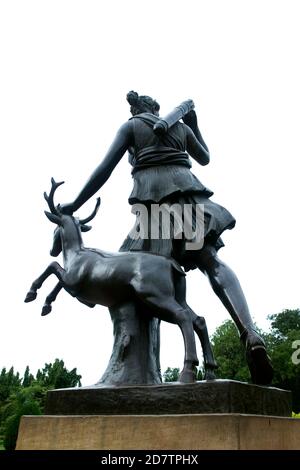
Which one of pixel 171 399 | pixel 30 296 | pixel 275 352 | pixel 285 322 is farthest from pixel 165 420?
pixel 285 322

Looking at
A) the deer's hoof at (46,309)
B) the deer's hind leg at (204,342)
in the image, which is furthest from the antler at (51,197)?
the deer's hind leg at (204,342)

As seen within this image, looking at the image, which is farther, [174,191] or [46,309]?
[46,309]

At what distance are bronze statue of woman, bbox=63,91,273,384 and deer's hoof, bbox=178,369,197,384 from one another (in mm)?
606

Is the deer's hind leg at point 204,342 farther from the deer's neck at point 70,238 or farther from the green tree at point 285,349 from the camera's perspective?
the green tree at point 285,349

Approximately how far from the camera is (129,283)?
216 inches

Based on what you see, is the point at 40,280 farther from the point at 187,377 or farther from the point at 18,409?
the point at 18,409

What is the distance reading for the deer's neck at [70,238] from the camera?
242 inches

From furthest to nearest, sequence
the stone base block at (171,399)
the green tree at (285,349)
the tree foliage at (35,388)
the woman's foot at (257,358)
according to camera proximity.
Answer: the green tree at (285,349) → the tree foliage at (35,388) → the woman's foot at (257,358) → the stone base block at (171,399)

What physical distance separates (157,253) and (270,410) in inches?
73.2

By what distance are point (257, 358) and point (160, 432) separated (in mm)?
1314

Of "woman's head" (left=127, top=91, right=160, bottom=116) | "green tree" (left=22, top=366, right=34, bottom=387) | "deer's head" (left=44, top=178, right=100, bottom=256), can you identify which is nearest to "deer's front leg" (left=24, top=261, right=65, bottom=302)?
"deer's head" (left=44, top=178, right=100, bottom=256)

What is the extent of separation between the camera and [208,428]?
163 inches

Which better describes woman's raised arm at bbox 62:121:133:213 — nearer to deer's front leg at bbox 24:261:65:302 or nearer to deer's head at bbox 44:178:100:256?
deer's head at bbox 44:178:100:256

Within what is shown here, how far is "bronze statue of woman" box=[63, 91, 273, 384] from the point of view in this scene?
5.44 metres
